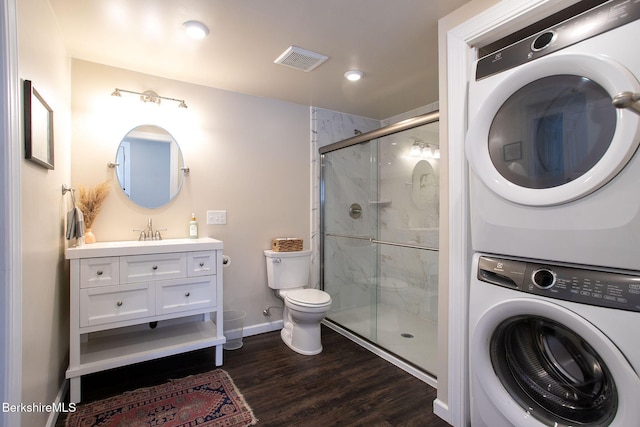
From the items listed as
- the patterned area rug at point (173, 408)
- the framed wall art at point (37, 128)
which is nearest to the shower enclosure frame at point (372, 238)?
the patterned area rug at point (173, 408)

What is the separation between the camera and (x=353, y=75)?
2.38 metres

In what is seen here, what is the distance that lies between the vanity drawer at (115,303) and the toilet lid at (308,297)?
100cm

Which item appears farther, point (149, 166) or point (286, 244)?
point (286, 244)

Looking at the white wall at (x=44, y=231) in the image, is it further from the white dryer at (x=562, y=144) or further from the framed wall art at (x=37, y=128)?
the white dryer at (x=562, y=144)

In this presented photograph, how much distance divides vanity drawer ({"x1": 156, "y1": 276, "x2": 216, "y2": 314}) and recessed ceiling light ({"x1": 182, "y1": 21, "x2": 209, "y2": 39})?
156 cm

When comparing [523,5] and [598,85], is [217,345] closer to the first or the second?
[598,85]

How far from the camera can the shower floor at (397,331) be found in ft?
7.47

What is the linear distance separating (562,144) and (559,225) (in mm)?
288

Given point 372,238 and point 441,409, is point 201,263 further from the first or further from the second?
point 441,409

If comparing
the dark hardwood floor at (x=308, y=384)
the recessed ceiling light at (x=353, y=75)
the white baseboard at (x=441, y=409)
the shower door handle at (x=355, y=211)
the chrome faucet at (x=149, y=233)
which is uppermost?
the recessed ceiling light at (x=353, y=75)

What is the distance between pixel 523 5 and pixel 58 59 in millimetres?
2435

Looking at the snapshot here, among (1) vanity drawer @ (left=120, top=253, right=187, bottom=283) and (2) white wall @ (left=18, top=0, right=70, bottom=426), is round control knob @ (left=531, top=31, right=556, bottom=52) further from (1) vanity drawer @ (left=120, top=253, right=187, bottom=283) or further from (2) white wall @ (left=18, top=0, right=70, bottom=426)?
(1) vanity drawer @ (left=120, top=253, right=187, bottom=283)

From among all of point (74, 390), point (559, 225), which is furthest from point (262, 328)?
point (559, 225)

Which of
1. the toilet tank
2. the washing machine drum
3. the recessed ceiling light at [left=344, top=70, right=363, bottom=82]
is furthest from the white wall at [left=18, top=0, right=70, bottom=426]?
the washing machine drum
